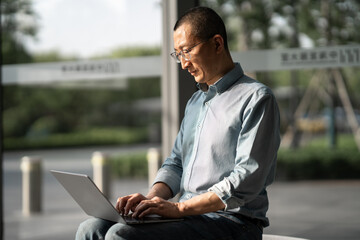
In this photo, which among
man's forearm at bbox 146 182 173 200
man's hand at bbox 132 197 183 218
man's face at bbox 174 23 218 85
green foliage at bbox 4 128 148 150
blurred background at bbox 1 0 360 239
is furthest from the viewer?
green foliage at bbox 4 128 148 150

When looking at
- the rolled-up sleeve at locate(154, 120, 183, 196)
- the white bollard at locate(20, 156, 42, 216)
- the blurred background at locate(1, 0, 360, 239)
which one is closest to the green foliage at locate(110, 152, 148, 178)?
the blurred background at locate(1, 0, 360, 239)

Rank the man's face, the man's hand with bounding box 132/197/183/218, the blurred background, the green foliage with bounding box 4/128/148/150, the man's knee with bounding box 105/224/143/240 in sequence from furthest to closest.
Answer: the green foliage with bounding box 4/128/148/150, the blurred background, the man's face, the man's hand with bounding box 132/197/183/218, the man's knee with bounding box 105/224/143/240

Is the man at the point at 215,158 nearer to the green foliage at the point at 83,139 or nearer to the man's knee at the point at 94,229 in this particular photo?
the man's knee at the point at 94,229

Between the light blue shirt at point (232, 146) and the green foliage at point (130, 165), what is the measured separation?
154cm

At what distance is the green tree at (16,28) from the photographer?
4.43 m

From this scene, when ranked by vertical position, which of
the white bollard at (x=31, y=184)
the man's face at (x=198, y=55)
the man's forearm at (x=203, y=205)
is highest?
the man's face at (x=198, y=55)

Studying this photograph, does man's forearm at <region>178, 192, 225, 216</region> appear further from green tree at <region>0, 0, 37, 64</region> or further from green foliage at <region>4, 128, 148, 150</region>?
green tree at <region>0, 0, 37, 64</region>

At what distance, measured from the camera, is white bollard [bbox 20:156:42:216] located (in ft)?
14.5

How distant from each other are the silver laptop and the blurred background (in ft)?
5.15

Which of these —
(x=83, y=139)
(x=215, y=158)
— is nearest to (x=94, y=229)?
(x=215, y=158)

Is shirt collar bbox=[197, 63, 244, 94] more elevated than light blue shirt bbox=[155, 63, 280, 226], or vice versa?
shirt collar bbox=[197, 63, 244, 94]

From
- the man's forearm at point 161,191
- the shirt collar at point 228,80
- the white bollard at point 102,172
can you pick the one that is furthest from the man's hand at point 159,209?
the white bollard at point 102,172

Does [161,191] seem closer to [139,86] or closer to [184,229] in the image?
[184,229]

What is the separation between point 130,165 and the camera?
4.04 m
